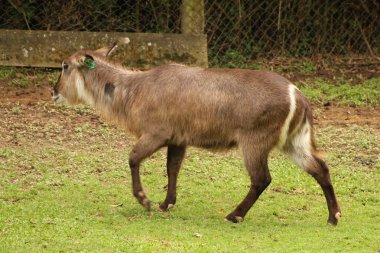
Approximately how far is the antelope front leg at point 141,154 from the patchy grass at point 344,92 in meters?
4.24

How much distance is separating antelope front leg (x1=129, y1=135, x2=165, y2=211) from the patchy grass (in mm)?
4236

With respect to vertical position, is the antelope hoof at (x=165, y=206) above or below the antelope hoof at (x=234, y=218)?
below

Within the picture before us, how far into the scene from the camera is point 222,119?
238 inches

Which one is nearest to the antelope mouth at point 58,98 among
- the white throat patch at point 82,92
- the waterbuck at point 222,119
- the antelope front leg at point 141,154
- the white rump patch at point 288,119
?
the white throat patch at point 82,92

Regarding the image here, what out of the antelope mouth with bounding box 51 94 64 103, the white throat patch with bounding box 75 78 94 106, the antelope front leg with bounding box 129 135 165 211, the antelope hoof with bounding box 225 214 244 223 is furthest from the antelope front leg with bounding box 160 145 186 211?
the antelope mouth with bounding box 51 94 64 103

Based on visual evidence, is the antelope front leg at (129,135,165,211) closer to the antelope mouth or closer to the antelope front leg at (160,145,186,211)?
the antelope front leg at (160,145,186,211)

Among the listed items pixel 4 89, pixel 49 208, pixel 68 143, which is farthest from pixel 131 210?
pixel 4 89

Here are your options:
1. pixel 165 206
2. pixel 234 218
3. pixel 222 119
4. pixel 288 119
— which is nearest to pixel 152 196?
pixel 165 206

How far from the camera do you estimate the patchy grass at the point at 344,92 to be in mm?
9992

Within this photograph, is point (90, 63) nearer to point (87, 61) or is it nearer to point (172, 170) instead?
point (87, 61)

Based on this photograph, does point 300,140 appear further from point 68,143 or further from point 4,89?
point 4,89

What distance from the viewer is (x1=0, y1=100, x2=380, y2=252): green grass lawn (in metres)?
5.44

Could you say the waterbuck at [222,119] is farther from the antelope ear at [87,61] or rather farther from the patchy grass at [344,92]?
the patchy grass at [344,92]

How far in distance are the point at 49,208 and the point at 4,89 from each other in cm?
400
